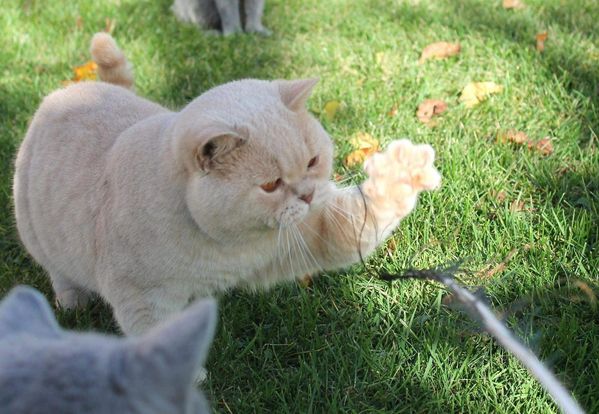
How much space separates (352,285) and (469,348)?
477 millimetres

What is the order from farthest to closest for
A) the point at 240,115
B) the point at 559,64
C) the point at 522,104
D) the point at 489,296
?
1. the point at 559,64
2. the point at 522,104
3. the point at 489,296
4. the point at 240,115

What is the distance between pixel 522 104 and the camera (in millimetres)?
3225

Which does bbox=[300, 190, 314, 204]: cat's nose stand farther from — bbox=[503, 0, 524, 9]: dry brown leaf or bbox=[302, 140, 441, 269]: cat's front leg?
bbox=[503, 0, 524, 9]: dry brown leaf

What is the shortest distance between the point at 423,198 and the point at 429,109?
2.57 feet

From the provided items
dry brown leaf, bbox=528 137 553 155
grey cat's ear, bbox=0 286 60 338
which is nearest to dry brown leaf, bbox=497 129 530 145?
dry brown leaf, bbox=528 137 553 155

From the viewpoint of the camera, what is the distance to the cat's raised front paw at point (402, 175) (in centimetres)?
202

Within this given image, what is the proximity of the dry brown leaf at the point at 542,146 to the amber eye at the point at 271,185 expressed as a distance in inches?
58.0

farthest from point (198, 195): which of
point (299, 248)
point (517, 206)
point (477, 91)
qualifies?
point (477, 91)

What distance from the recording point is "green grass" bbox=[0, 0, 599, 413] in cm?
197

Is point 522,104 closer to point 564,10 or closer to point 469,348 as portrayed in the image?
point 564,10

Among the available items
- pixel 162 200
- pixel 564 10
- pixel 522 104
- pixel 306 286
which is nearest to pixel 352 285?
pixel 306 286

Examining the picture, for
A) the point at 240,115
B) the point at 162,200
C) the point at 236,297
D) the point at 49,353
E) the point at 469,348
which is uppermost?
the point at 49,353

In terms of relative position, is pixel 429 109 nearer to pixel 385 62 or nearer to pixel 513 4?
pixel 385 62

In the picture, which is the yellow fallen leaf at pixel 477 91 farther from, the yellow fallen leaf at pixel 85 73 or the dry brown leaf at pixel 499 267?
the yellow fallen leaf at pixel 85 73
